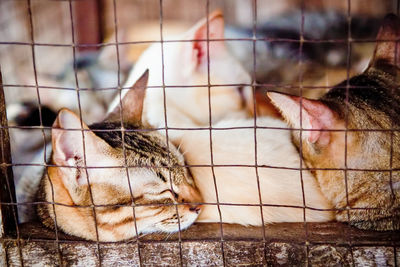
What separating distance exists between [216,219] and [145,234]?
24 cm

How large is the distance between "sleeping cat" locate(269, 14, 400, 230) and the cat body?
0.07m

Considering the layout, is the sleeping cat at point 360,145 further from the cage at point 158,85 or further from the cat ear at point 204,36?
the cat ear at point 204,36

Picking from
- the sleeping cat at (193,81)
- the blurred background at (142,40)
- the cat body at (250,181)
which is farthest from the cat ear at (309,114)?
the sleeping cat at (193,81)

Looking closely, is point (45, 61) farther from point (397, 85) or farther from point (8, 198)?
point (397, 85)

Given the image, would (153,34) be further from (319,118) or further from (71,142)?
(319,118)

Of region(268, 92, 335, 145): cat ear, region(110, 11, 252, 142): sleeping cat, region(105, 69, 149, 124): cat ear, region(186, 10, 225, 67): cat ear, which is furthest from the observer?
region(110, 11, 252, 142): sleeping cat

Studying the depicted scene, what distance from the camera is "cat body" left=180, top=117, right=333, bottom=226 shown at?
1.59 metres

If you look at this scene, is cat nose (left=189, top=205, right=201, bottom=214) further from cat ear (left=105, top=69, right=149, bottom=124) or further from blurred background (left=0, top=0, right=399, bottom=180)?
blurred background (left=0, top=0, right=399, bottom=180)

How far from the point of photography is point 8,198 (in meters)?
1.58

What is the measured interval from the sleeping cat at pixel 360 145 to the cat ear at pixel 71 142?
55 cm

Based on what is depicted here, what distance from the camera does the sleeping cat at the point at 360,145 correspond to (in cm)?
146

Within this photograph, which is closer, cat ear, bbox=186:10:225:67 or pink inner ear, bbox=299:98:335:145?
pink inner ear, bbox=299:98:335:145

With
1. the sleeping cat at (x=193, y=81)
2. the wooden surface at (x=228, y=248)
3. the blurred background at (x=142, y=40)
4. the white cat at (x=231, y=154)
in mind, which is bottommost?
the wooden surface at (x=228, y=248)

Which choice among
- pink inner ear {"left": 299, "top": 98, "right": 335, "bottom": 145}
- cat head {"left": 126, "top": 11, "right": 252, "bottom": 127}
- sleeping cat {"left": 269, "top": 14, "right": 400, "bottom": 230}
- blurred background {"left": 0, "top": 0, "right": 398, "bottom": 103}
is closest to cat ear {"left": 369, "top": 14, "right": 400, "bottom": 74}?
sleeping cat {"left": 269, "top": 14, "right": 400, "bottom": 230}
